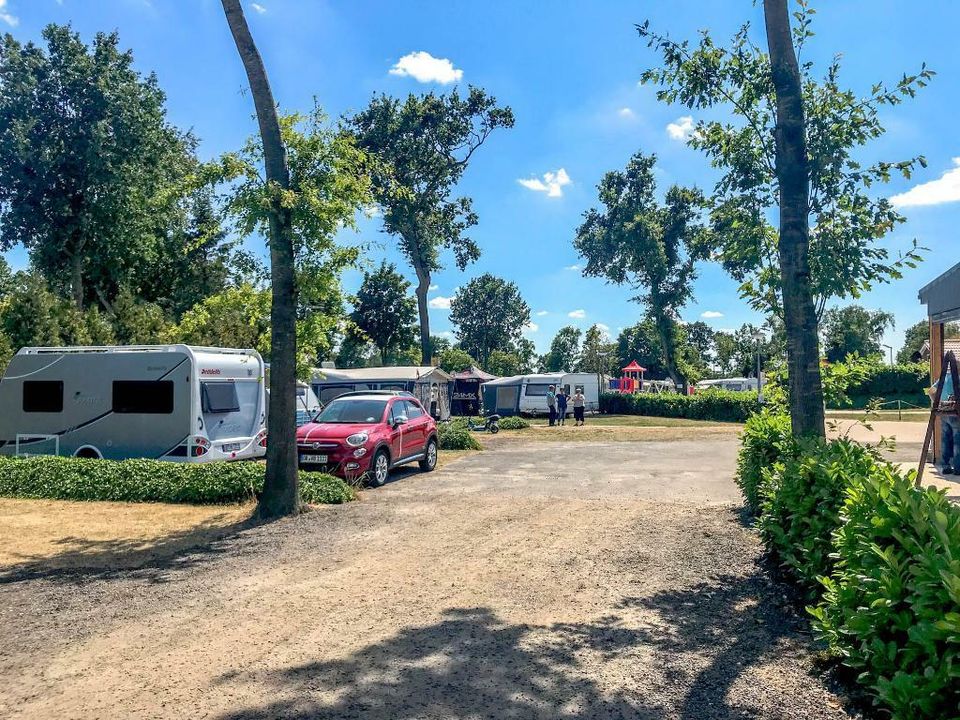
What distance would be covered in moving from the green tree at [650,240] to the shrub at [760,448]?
3652 cm

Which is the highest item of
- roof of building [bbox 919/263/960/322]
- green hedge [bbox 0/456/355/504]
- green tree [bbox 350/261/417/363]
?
green tree [bbox 350/261/417/363]

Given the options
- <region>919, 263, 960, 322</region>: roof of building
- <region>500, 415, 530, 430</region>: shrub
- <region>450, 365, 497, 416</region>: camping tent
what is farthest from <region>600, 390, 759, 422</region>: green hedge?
<region>919, 263, 960, 322</region>: roof of building

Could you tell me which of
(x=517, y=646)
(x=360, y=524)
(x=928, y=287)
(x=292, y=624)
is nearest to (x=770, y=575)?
(x=517, y=646)

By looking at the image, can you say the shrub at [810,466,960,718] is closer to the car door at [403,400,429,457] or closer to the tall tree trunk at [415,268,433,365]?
the car door at [403,400,429,457]

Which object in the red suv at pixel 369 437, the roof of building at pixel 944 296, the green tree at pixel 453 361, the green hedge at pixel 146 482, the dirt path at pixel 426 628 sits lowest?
the dirt path at pixel 426 628

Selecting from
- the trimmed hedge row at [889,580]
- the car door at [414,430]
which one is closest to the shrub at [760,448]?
the trimmed hedge row at [889,580]

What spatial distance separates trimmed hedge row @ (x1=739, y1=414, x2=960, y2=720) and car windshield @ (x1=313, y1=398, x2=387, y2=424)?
889 cm

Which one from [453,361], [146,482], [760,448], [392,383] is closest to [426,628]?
[760,448]

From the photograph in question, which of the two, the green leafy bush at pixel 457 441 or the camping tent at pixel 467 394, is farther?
the camping tent at pixel 467 394

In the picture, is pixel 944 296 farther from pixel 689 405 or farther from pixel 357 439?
pixel 689 405

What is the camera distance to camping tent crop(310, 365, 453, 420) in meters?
29.7

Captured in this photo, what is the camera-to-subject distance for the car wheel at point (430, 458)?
14.1 m

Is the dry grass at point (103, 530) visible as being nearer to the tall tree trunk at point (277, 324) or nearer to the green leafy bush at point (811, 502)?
the tall tree trunk at point (277, 324)

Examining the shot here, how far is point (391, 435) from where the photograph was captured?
12570mm
